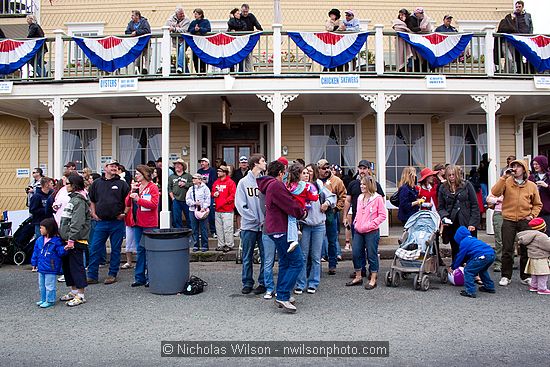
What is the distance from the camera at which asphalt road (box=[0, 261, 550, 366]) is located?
165 inches

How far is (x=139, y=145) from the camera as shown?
13711 mm

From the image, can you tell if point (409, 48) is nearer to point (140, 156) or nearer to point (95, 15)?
point (140, 156)

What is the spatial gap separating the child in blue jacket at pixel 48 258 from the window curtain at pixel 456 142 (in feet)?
37.9

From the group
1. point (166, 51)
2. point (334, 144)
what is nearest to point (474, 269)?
point (334, 144)

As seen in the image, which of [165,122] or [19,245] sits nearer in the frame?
[19,245]

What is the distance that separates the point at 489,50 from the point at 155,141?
31.9 feet

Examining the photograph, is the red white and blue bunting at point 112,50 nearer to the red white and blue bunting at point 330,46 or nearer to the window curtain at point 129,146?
the window curtain at point 129,146

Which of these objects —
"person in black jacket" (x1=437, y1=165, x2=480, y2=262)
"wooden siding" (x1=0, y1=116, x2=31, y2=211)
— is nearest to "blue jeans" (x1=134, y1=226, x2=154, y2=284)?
"person in black jacket" (x1=437, y1=165, x2=480, y2=262)

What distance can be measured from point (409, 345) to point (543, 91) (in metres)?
9.15

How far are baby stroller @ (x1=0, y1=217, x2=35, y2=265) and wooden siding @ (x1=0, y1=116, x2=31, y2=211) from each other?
5089 mm

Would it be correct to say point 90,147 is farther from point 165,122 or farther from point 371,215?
point 371,215

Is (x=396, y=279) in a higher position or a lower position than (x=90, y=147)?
lower

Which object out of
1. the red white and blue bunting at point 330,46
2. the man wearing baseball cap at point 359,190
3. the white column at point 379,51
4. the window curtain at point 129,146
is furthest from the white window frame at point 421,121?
the window curtain at point 129,146

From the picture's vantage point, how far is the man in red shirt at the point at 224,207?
891 centimetres
